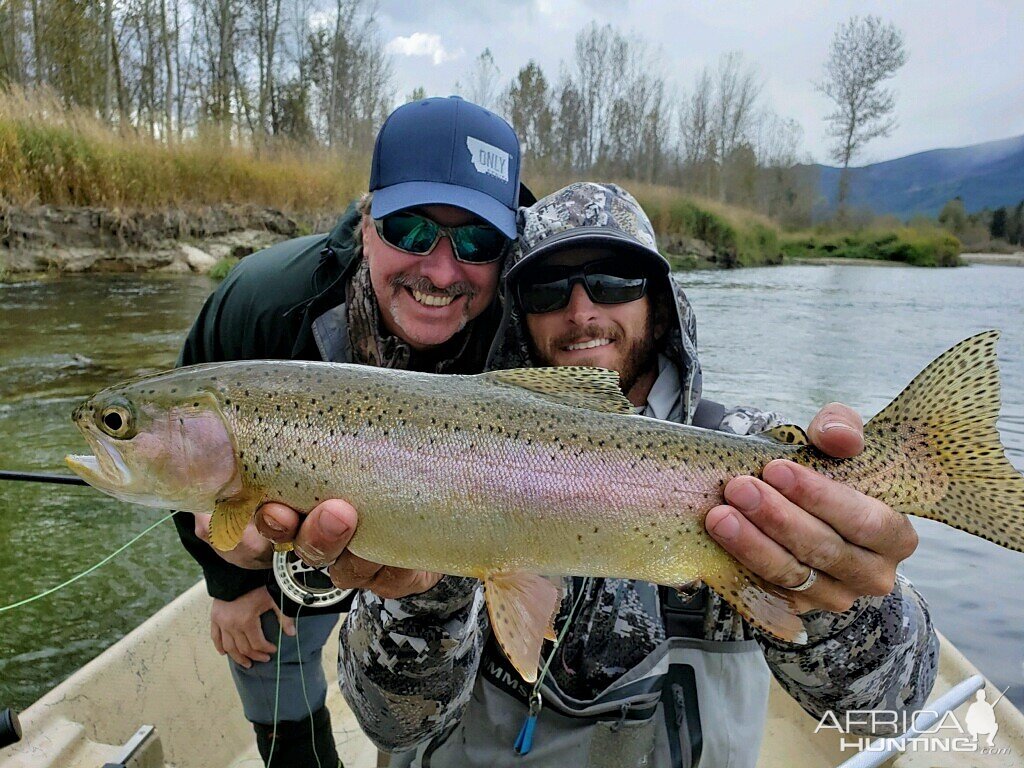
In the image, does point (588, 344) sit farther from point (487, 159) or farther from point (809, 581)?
point (809, 581)

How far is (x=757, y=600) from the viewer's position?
182cm

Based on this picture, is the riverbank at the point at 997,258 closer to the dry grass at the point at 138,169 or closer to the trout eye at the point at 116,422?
the dry grass at the point at 138,169

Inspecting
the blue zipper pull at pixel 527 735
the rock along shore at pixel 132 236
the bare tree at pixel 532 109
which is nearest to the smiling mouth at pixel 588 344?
the blue zipper pull at pixel 527 735

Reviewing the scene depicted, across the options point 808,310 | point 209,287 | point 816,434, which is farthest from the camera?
point 808,310

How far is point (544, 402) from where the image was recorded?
Answer: 6.34ft

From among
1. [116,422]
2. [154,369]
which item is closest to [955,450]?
[116,422]

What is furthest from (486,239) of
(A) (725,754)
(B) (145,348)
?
(B) (145,348)

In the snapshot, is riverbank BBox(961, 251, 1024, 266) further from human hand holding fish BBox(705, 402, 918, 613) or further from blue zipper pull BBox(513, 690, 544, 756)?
blue zipper pull BBox(513, 690, 544, 756)

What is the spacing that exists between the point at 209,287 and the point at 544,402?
1354 cm

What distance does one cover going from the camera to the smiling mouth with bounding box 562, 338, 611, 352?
2.64 meters

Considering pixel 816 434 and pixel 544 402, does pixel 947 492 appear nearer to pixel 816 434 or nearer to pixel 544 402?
pixel 816 434

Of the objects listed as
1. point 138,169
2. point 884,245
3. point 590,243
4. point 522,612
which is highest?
point 138,169

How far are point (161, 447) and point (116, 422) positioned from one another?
0.15 m

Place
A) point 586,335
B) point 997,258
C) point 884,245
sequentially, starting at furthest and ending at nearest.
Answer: point 997,258, point 884,245, point 586,335
